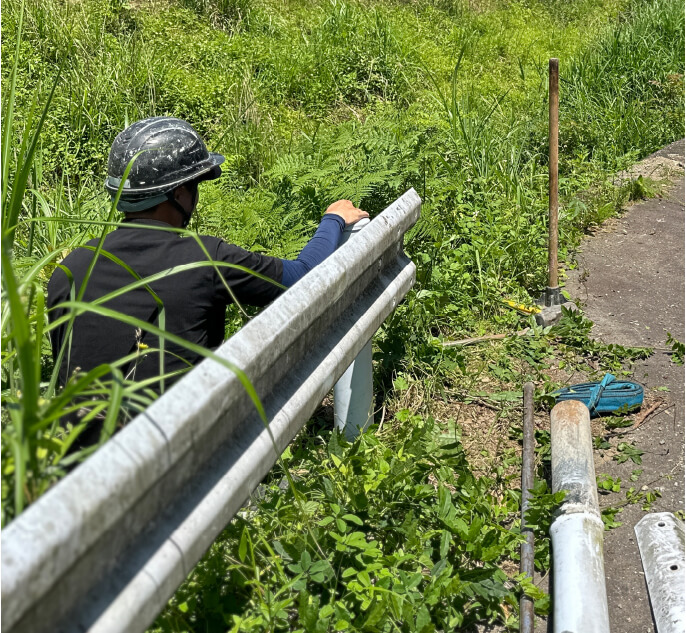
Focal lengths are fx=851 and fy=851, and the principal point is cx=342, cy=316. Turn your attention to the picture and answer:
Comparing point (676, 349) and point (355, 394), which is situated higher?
point (676, 349)

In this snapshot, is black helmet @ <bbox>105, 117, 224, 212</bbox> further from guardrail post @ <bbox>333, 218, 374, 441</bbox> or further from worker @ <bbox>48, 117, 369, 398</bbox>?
guardrail post @ <bbox>333, 218, 374, 441</bbox>

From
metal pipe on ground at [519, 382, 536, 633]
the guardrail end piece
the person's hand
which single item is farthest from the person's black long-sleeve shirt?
the guardrail end piece

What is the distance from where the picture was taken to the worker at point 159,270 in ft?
9.29

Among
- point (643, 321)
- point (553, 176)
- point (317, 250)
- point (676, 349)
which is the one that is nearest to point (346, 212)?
point (317, 250)

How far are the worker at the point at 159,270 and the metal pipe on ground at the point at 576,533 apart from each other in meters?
1.31

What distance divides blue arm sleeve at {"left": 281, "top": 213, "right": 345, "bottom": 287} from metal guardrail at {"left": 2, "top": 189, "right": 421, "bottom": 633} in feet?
1.59

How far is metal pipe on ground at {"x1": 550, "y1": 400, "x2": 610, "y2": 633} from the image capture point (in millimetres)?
2730

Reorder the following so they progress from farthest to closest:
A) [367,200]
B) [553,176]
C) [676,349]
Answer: [553,176], [367,200], [676,349]

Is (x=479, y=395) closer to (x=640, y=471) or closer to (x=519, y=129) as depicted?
(x=640, y=471)

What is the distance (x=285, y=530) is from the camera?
289 cm

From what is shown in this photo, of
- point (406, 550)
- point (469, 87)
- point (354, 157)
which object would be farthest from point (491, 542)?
point (469, 87)

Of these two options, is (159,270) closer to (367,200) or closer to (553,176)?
(367,200)

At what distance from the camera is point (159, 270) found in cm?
292

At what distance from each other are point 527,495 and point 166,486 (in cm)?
210
